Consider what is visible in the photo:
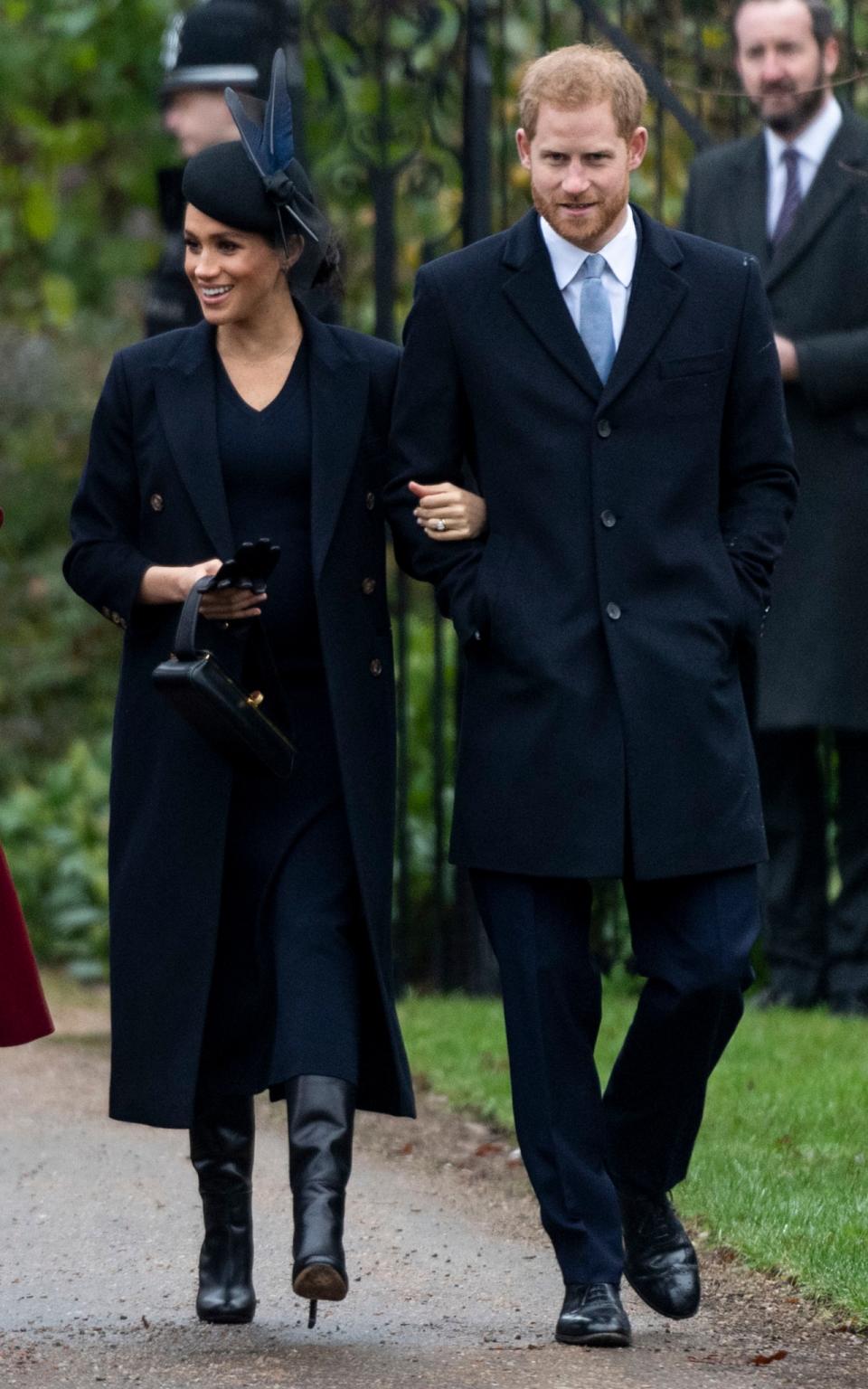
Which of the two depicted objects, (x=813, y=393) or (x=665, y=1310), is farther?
(x=813, y=393)

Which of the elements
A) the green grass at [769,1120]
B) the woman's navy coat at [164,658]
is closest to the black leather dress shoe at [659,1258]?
the green grass at [769,1120]

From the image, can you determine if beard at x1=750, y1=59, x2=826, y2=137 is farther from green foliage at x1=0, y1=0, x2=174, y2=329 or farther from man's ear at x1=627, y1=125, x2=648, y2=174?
green foliage at x1=0, y1=0, x2=174, y2=329

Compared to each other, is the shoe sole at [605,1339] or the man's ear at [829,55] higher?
the man's ear at [829,55]

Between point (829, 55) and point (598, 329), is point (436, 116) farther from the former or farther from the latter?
point (598, 329)

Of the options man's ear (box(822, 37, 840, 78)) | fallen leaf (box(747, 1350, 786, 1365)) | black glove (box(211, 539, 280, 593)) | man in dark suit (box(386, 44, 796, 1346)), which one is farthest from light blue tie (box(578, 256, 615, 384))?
man's ear (box(822, 37, 840, 78))

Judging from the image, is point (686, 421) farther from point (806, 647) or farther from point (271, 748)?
point (806, 647)

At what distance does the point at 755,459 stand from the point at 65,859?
17.0 ft

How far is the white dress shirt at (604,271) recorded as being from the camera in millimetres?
4398

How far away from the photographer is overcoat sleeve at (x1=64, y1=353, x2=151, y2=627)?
14.8ft

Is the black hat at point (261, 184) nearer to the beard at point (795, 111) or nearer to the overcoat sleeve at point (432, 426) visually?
the overcoat sleeve at point (432, 426)

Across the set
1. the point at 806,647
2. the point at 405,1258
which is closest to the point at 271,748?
the point at 405,1258

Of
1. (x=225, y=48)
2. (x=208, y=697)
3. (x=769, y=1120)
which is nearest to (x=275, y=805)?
(x=208, y=697)

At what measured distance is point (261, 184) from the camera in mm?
4383

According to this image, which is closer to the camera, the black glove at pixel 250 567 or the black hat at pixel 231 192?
the black glove at pixel 250 567
